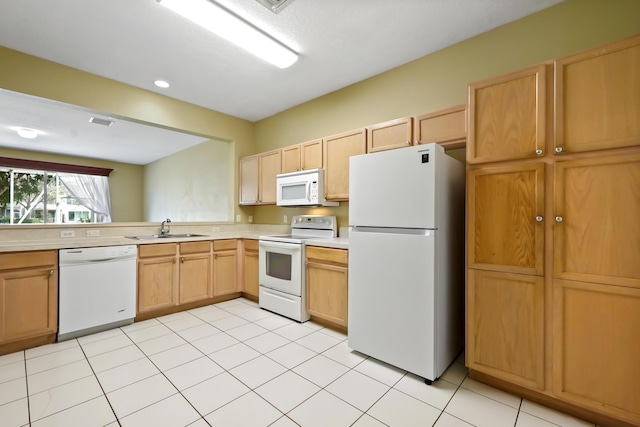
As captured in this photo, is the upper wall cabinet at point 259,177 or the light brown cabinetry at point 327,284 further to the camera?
the upper wall cabinet at point 259,177

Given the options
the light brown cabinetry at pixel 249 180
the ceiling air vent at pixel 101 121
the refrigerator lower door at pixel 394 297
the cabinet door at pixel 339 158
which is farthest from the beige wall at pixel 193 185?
the refrigerator lower door at pixel 394 297

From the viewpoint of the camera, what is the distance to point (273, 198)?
13.0ft

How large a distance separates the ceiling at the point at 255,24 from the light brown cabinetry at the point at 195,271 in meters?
2.00

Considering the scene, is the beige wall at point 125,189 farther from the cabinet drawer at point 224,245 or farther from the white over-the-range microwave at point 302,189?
the white over-the-range microwave at point 302,189

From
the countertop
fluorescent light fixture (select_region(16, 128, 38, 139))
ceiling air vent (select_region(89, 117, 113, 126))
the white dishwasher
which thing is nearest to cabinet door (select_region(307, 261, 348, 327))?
the countertop

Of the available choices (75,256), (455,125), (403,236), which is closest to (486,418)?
(403,236)

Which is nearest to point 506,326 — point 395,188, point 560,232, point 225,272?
point 560,232

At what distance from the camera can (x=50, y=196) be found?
6691 mm

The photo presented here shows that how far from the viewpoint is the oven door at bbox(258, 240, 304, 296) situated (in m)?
3.08

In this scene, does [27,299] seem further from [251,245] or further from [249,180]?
[249,180]

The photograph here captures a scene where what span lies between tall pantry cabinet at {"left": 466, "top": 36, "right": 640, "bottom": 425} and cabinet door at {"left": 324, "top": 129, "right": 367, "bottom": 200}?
1269mm

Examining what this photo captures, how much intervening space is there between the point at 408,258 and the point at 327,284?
43.1 inches

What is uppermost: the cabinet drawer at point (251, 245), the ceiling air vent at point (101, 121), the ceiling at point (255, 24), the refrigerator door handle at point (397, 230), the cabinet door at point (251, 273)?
the ceiling at point (255, 24)

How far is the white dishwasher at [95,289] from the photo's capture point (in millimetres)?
2582
